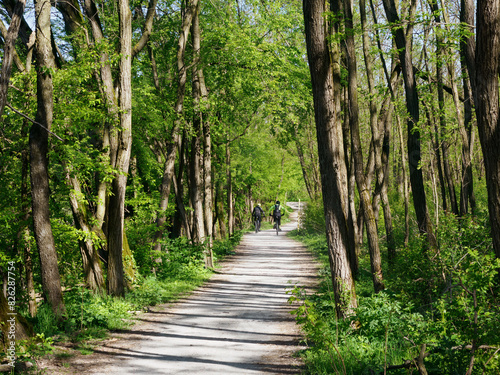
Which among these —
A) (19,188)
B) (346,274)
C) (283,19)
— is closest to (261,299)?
(346,274)

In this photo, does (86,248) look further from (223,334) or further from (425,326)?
(425,326)

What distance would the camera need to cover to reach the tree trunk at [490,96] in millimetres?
5316

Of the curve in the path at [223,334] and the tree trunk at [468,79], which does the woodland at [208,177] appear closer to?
the tree trunk at [468,79]

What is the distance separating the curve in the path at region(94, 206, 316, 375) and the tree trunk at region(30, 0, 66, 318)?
78.8 inches

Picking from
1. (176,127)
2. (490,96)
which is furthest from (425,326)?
(176,127)

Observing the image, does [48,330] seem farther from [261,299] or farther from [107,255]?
[261,299]

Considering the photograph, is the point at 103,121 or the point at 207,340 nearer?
the point at 207,340

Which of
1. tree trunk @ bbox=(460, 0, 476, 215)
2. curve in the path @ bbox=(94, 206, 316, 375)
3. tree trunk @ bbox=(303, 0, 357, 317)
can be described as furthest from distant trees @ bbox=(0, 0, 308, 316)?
tree trunk @ bbox=(460, 0, 476, 215)

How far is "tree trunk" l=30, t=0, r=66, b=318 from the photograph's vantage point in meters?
9.11

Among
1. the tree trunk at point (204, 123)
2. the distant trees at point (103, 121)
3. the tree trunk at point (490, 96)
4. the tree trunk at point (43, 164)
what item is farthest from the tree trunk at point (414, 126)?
the tree trunk at point (43, 164)

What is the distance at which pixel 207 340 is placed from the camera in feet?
27.6

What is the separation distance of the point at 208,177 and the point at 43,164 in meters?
11.6

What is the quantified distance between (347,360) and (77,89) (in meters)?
7.72

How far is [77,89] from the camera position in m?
10.5
